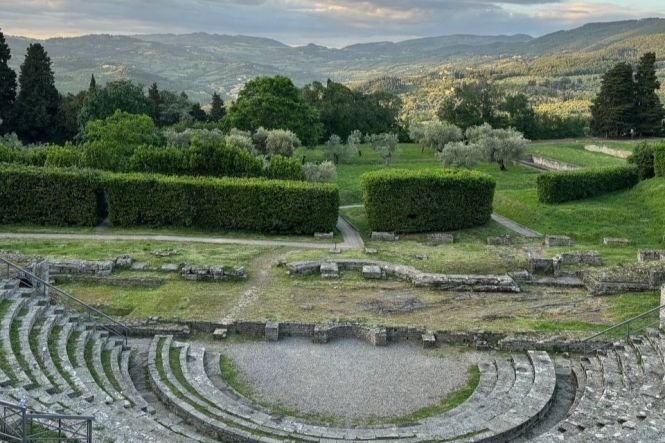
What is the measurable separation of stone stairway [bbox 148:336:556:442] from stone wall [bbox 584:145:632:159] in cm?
4916

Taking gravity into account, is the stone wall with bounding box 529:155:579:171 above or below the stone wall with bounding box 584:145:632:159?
below

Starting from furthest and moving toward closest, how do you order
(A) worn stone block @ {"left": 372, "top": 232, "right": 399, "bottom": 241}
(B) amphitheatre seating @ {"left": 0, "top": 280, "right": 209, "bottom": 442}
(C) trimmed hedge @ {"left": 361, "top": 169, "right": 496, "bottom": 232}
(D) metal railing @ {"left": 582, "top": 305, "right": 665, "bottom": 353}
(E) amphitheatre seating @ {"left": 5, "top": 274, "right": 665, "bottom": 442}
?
(C) trimmed hedge @ {"left": 361, "top": 169, "right": 496, "bottom": 232}, (A) worn stone block @ {"left": 372, "top": 232, "right": 399, "bottom": 241}, (D) metal railing @ {"left": 582, "top": 305, "right": 665, "bottom": 353}, (E) amphitheatre seating @ {"left": 5, "top": 274, "right": 665, "bottom": 442}, (B) amphitheatre seating @ {"left": 0, "top": 280, "right": 209, "bottom": 442}

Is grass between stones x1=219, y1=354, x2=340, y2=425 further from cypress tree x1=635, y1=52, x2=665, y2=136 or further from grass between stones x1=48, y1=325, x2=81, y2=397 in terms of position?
cypress tree x1=635, y1=52, x2=665, y2=136

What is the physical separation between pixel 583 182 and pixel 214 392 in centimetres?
3536

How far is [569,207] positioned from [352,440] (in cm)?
3239

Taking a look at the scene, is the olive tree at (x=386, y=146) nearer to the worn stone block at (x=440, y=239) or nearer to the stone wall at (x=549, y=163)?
the stone wall at (x=549, y=163)

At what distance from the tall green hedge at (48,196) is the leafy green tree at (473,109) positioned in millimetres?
59746

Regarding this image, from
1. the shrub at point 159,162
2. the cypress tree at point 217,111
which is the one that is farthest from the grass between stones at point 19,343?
the cypress tree at point 217,111

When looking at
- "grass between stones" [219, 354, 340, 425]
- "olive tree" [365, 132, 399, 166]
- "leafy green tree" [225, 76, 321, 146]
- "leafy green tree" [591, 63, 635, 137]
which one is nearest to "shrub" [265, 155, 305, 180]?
"leafy green tree" [225, 76, 321, 146]

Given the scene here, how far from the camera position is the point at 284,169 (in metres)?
44.3

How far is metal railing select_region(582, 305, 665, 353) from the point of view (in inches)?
870

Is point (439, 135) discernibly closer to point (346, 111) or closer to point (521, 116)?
point (346, 111)

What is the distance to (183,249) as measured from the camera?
34.0 metres

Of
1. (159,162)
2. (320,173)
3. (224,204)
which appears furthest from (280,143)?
(224,204)
